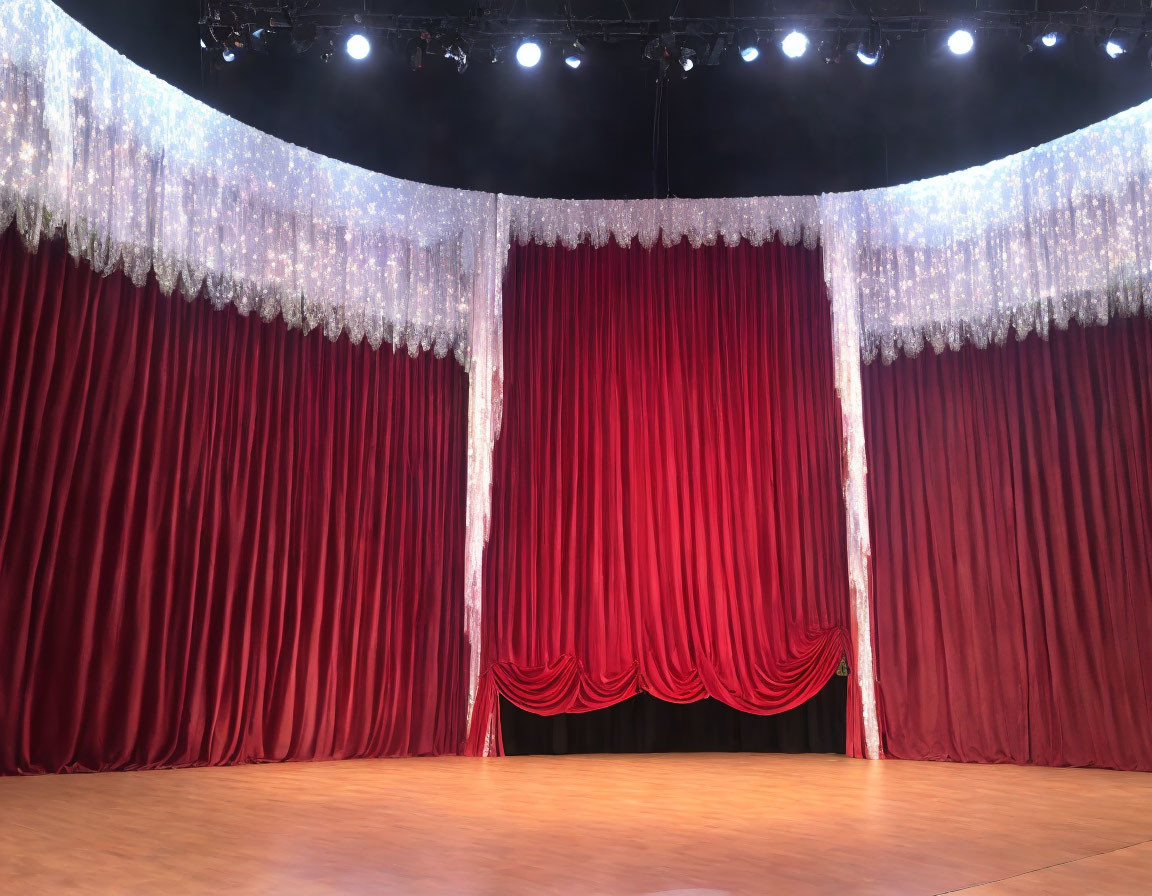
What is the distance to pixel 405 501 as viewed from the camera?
7.02 metres

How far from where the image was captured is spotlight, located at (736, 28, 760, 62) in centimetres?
621

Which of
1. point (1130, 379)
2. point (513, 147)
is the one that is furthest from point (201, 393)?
point (1130, 379)

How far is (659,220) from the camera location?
7668 millimetres

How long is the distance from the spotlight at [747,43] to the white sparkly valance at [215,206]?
7.00 ft

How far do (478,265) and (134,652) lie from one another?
337 cm

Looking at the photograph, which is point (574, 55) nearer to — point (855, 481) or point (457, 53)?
point (457, 53)

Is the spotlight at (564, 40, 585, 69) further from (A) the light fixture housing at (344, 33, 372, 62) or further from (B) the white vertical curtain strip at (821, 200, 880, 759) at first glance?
(B) the white vertical curtain strip at (821, 200, 880, 759)

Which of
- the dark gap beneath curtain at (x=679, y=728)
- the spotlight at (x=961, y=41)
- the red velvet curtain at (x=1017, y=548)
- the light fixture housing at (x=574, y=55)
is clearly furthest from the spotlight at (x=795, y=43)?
the dark gap beneath curtain at (x=679, y=728)

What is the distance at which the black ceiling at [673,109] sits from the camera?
6.55 m

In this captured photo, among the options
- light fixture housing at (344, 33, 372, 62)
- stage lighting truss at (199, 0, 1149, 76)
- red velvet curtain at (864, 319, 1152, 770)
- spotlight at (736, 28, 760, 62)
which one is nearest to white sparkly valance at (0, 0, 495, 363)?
stage lighting truss at (199, 0, 1149, 76)

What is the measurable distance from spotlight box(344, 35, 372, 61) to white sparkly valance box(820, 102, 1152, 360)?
3222 mm

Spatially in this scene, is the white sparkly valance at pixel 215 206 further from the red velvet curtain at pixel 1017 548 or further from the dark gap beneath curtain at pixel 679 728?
the red velvet curtain at pixel 1017 548

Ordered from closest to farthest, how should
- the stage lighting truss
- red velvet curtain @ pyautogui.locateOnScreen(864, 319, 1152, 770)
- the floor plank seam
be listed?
the floor plank seam
the stage lighting truss
red velvet curtain @ pyautogui.locateOnScreen(864, 319, 1152, 770)

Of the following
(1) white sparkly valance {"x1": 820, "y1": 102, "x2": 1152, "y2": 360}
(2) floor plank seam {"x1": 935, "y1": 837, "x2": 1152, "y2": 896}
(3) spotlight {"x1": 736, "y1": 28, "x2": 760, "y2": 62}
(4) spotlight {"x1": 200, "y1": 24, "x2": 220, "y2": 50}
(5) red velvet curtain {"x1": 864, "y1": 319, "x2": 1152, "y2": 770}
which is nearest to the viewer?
(2) floor plank seam {"x1": 935, "y1": 837, "x2": 1152, "y2": 896}
